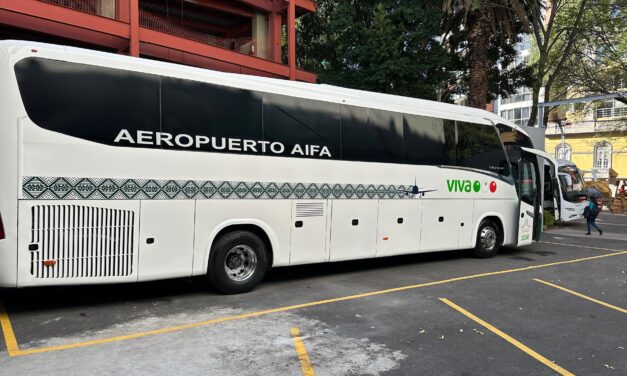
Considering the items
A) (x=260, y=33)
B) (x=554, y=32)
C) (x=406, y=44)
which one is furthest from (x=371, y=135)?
(x=554, y=32)

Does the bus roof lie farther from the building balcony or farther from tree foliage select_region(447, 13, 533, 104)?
the building balcony

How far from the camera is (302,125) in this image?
26.3 ft

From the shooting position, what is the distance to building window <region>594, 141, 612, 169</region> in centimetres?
4428

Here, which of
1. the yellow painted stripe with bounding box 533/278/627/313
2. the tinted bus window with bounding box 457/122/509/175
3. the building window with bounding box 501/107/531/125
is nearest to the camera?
the yellow painted stripe with bounding box 533/278/627/313

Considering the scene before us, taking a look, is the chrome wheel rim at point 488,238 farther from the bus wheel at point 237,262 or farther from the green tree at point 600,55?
the green tree at point 600,55

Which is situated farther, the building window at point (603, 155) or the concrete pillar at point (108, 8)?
the building window at point (603, 155)

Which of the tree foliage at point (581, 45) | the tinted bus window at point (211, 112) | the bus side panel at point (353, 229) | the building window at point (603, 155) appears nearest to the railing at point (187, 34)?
the tinted bus window at point (211, 112)

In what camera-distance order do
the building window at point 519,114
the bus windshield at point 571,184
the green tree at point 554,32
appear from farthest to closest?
the building window at point 519,114 → the green tree at point 554,32 → the bus windshield at point 571,184

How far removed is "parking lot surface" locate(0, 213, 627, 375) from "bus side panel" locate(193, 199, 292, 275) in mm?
633

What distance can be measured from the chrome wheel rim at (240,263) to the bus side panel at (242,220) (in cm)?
37

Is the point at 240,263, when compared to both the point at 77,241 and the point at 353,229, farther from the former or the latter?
the point at 77,241

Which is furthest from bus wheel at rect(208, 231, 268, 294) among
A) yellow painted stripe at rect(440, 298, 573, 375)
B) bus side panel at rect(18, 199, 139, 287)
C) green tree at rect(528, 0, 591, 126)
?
green tree at rect(528, 0, 591, 126)

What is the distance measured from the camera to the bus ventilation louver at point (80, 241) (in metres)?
5.80

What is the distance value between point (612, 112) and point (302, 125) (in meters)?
43.2
